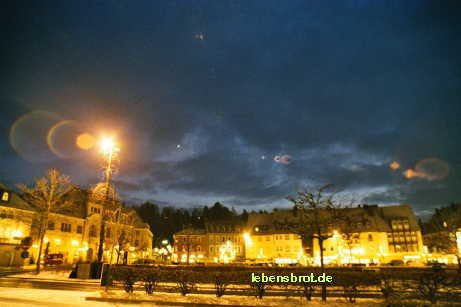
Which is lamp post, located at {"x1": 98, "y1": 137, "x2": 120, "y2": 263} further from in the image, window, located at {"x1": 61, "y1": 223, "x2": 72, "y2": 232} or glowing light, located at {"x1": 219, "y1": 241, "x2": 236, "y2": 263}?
glowing light, located at {"x1": 219, "y1": 241, "x2": 236, "y2": 263}

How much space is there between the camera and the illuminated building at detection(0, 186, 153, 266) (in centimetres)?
3747

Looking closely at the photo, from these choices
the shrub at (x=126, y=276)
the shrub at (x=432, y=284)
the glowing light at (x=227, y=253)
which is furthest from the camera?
the glowing light at (x=227, y=253)

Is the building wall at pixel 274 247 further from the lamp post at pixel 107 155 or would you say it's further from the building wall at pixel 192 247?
the lamp post at pixel 107 155

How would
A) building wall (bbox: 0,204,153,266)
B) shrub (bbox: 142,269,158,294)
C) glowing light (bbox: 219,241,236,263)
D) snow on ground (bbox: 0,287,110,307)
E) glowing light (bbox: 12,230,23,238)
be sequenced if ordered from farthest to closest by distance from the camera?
glowing light (bbox: 219,241,236,263) → glowing light (bbox: 12,230,23,238) → building wall (bbox: 0,204,153,266) → shrub (bbox: 142,269,158,294) → snow on ground (bbox: 0,287,110,307)

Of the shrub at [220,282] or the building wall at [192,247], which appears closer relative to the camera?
the shrub at [220,282]

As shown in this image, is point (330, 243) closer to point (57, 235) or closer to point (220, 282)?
point (57, 235)

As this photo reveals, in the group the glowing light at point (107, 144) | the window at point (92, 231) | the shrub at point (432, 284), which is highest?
the glowing light at point (107, 144)

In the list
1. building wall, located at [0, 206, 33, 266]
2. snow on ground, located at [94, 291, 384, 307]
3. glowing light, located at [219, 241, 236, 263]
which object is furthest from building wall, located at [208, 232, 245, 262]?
snow on ground, located at [94, 291, 384, 307]

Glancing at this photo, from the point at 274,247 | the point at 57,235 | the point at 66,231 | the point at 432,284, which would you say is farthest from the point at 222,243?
the point at 432,284

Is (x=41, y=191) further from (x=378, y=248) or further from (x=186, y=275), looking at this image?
(x=378, y=248)

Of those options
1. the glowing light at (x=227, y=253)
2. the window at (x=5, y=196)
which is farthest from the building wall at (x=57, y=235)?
the glowing light at (x=227, y=253)

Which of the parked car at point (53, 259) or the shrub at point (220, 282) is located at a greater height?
the shrub at point (220, 282)

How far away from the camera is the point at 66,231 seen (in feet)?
164

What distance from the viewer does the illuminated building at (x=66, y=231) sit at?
1475 inches
